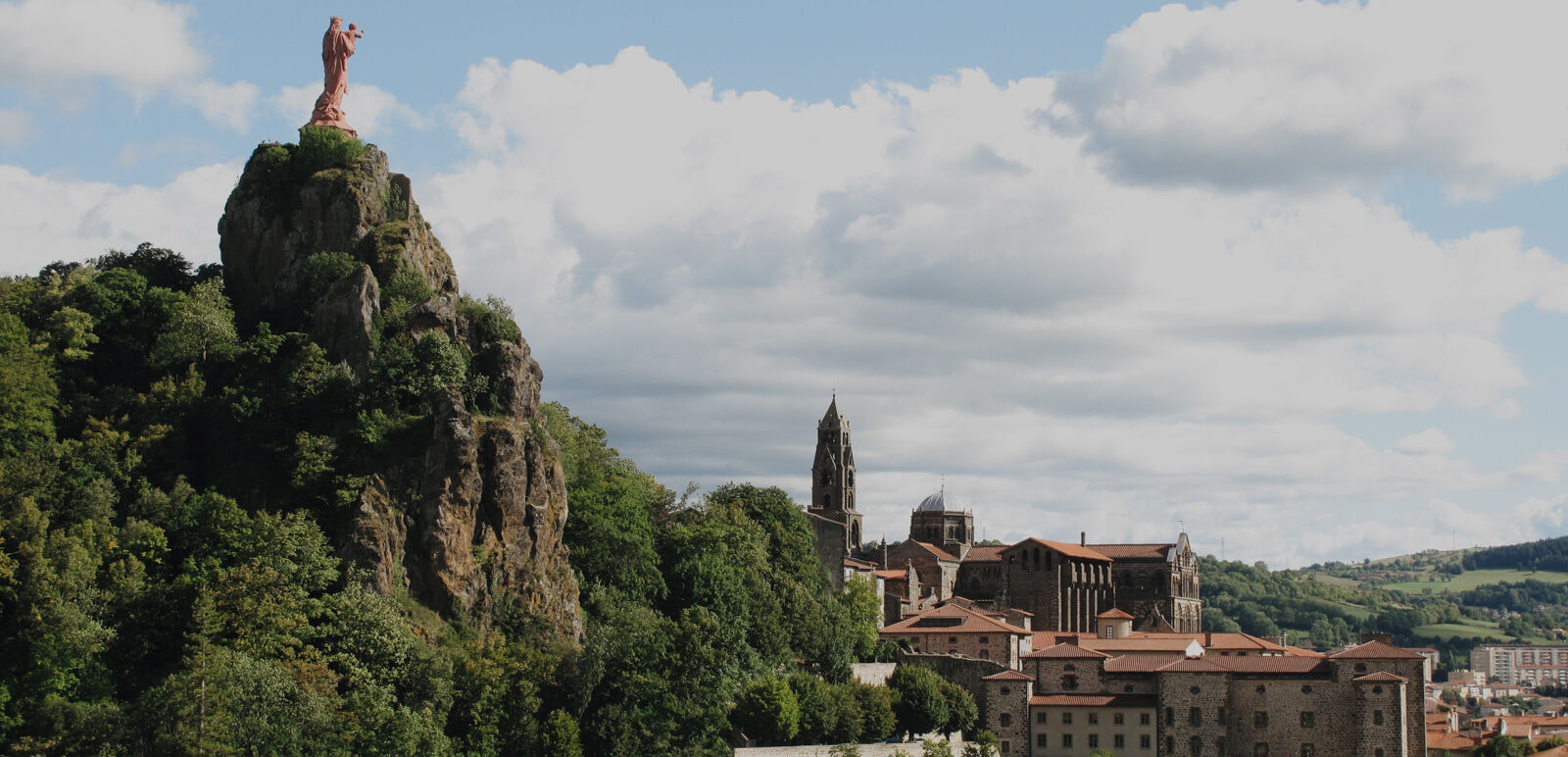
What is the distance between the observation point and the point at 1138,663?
102 meters

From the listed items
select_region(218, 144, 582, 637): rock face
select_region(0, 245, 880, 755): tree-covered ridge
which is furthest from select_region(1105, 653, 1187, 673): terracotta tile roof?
select_region(218, 144, 582, 637): rock face

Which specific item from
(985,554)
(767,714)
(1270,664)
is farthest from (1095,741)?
(985,554)

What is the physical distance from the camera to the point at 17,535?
6994 centimetres

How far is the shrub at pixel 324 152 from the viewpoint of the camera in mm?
88812

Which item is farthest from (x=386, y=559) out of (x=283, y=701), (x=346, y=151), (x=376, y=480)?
(x=346, y=151)

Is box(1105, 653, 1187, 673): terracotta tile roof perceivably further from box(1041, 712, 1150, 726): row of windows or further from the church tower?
the church tower

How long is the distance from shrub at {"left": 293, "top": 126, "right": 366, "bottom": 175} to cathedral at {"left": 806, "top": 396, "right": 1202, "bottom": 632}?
60.9 metres

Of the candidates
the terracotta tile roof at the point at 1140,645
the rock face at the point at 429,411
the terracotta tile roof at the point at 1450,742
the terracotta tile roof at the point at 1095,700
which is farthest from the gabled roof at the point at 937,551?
the rock face at the point at 429,411

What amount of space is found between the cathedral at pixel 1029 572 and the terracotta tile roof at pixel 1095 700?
118 ft

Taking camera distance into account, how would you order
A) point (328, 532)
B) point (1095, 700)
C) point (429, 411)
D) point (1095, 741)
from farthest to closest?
point (1095, 700) < point (1095, 741) < point (429, 411) < point (328, 532)

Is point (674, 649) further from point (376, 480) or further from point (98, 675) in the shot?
point (98, 675)

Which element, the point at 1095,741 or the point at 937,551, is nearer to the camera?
the point at 1095,741

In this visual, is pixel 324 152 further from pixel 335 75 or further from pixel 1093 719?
pixel 1093 719

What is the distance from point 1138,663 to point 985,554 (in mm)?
52904
